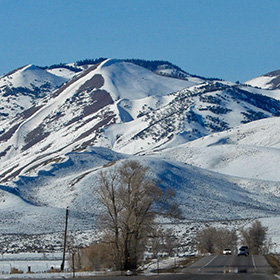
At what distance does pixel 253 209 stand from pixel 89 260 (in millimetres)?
97621

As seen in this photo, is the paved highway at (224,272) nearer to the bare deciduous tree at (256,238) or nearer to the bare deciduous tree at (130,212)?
the bare deciduous tree at (130,212)

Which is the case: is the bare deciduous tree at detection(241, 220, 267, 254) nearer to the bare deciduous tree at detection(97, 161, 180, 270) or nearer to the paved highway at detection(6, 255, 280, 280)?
the paved highway at detection(6, 255, 280, 280)

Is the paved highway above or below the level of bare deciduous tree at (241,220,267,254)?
below

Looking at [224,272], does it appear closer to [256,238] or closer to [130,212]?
[130,212]

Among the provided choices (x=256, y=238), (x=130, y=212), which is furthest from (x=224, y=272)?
(x=256, y=238)

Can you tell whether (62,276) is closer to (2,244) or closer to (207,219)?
(2,244)

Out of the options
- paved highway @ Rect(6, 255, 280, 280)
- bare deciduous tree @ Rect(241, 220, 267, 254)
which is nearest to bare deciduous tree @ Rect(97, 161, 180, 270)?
paved highway @ Rect(6, 255, 280, 280)

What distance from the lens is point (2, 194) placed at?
159750 millimetres

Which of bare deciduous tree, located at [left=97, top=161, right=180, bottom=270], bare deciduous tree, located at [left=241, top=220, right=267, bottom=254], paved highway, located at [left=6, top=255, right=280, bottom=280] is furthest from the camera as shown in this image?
bare deciduous tree, located at [left=241, top=220, right=267, bottom=254]

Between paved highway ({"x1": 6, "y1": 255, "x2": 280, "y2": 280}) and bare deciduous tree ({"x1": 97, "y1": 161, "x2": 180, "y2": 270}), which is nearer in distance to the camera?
paved highway ({"x1": 6, "y1": 255, "x2": 280, "y2": 280})

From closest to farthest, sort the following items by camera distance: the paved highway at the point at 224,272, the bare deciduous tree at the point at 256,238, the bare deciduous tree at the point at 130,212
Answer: the paved highway at the point at 224,272, the bare deciduous tree at the point at 130,212, the bare deciduous tree at the point at 256,238

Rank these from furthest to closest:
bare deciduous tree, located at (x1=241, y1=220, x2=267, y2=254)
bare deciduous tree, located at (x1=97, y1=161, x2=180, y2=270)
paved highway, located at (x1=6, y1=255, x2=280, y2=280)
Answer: bare deciduous tree, located at (x1=241, y1=220, x2=267, y2=254), bare deciduous tree, located at (x1=97, y1=161, x2=180, y2=270), paved highway, located at (x1=6, y1=255, x2=280, y2=280)

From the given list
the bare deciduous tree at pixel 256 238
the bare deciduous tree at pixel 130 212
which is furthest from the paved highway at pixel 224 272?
the bare deciduous tree at pixel 256 238

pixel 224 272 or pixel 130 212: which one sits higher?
pixel 130 212
